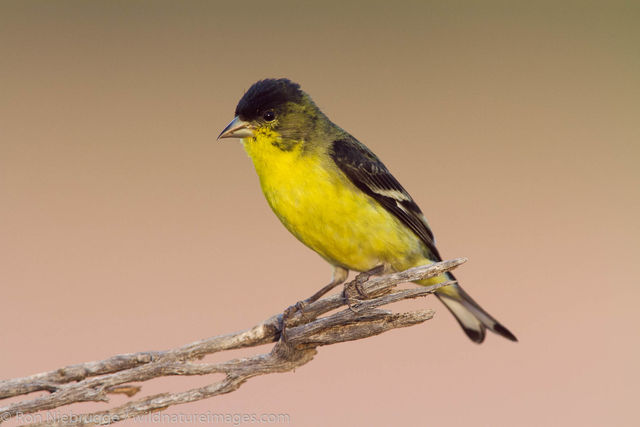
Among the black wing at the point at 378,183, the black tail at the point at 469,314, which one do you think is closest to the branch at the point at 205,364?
the black wing at the point at 378,183

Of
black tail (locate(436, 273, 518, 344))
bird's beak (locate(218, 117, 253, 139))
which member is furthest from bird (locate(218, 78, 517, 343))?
black tail (locate(436, 273, 518, 344))

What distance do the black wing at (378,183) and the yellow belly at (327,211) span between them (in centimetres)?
6

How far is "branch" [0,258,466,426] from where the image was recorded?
224cm

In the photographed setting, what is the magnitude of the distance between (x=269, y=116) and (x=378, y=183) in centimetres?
65

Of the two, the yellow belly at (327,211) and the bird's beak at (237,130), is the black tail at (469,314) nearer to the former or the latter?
the yellow belly at (327,211)

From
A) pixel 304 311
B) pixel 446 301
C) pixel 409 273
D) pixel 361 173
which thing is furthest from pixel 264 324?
pixel 446 301

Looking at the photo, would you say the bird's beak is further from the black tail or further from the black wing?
the black tail

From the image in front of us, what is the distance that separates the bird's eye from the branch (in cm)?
99

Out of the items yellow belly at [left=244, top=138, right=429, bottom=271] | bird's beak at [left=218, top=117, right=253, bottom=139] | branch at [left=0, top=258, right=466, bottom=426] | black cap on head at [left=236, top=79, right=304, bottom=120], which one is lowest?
branch at [left=0, top=258, right=466, bottom=426]

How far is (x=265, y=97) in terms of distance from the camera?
3160mm

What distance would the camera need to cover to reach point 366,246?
9.78 feet

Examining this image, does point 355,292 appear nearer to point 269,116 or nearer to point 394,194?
point 394,194

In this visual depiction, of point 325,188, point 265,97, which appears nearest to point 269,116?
point 265,97

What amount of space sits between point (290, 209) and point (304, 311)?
50 cm
